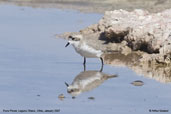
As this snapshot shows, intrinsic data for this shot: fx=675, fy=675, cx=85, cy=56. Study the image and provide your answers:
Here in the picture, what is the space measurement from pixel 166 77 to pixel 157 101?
2.03 m

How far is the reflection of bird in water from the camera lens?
10.7 meters

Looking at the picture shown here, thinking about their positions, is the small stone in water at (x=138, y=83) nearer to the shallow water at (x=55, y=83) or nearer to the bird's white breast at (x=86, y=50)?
the shallow water at (x=55, y=83)

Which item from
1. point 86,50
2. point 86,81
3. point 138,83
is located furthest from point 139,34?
point 86,81

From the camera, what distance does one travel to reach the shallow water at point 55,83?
382 inches

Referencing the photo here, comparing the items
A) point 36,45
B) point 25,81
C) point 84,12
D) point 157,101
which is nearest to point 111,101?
point 157,101

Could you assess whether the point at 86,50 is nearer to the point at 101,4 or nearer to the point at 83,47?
the point at 83,47

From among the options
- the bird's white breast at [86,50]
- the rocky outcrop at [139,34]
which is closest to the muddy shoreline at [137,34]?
the rocky outcrop at [139,34]

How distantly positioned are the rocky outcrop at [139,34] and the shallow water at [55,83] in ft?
3.17

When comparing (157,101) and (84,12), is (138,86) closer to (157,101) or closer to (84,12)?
(157,101)

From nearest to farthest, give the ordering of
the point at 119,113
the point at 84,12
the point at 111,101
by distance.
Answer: the point at 119,113 → the point at 111,101 → the point at 84,12

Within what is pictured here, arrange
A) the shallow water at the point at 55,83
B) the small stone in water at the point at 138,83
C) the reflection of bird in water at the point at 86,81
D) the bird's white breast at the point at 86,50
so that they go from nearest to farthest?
the shallow water at the point at 55,83 → the reflection of bird in water at the point at 86,81 → the small stone in water at the point at 138,83 → the bird's white breast at the point at 86,50

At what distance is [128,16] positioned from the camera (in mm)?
16125

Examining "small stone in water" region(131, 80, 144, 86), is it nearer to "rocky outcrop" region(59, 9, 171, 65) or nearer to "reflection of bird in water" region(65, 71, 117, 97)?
"reflection of bird in water" region(65, 71, 117, 97)

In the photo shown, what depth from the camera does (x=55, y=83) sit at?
11.2m
